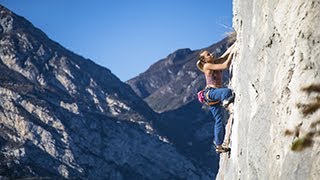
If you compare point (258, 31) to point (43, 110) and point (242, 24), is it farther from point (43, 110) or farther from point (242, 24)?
point (43, 110)

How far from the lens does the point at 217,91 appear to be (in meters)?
12.1

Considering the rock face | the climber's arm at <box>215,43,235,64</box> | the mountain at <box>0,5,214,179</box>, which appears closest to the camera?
the rock face

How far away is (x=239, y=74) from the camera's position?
36.5 feet

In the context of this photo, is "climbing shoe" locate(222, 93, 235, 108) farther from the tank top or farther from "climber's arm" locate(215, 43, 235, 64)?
"climber's arm" locate(215, 43, 235, 64)

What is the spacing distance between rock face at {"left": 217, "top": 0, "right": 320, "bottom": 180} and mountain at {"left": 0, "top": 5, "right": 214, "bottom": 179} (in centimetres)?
7440

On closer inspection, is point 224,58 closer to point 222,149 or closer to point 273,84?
point 222,149

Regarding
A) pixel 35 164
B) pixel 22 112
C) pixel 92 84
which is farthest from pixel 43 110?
pixel 92 84

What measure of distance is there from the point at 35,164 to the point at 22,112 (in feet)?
44.1

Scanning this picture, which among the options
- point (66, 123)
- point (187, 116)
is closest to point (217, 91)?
point (66, 123)

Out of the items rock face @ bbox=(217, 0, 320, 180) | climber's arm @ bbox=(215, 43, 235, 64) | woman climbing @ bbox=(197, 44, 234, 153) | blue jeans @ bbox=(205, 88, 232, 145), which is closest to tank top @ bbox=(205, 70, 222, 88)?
woman climbing @ bbox=(197, 44, 234, 153)

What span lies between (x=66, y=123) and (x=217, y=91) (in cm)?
9265

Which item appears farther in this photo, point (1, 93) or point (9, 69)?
point (9, 69)

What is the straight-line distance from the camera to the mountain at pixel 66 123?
93.4m

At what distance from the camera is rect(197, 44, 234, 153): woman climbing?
1206 centimetres
